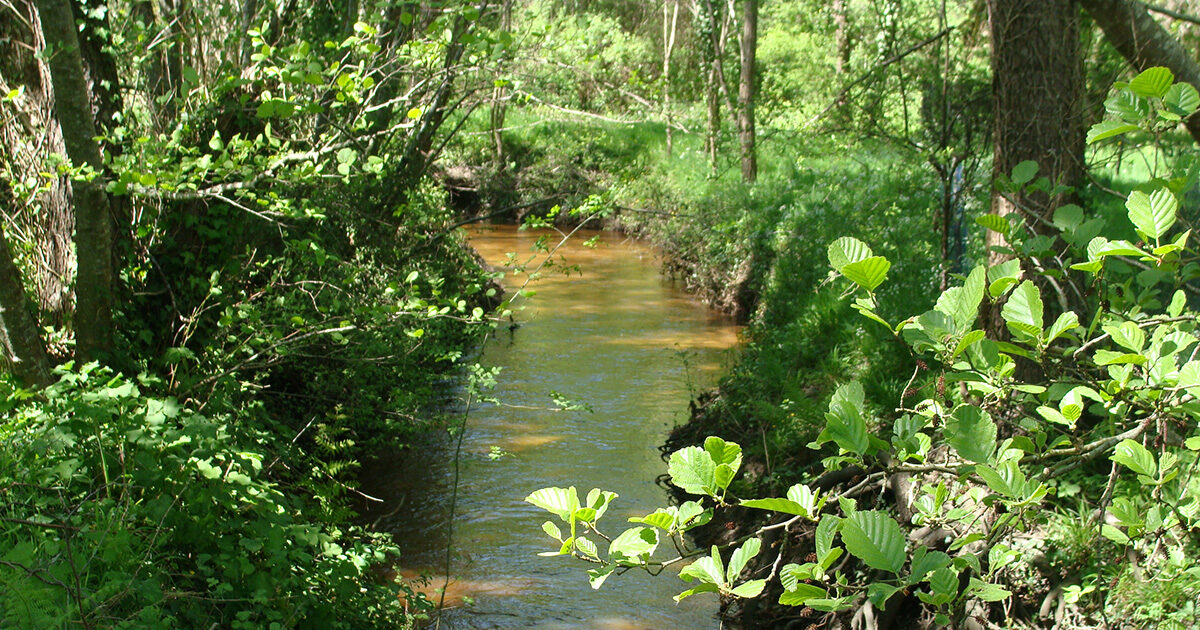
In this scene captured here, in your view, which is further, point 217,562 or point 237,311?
point 237,311

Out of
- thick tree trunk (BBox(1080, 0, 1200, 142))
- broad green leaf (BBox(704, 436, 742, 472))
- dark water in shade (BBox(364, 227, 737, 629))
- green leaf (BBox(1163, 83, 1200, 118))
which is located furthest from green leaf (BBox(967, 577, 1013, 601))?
dark water in shade (BBox(364, 227, 737, 629))

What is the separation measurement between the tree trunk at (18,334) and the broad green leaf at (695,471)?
3948 mm

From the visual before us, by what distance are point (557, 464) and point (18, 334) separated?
176 inches

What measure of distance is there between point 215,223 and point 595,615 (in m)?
3.43

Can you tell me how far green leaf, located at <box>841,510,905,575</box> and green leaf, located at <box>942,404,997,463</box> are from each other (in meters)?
0.27

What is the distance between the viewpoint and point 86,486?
4031mm

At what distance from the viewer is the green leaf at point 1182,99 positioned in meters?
1.96

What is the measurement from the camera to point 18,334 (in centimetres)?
449

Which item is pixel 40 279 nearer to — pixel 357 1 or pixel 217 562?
pixel 217 562

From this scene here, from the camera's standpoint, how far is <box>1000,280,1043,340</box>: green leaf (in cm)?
201

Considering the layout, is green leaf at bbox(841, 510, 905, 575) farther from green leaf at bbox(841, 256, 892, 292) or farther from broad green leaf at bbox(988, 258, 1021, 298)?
broad green leaf at bbox(988, 258, 1021, 298)

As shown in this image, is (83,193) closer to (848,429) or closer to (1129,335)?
(848,429)

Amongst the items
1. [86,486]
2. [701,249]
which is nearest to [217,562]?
[86,486]

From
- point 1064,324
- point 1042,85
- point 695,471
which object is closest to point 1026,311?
point 1064,324
